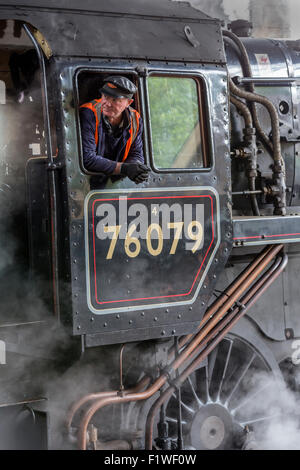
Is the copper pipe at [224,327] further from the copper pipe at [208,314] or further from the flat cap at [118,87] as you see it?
the flat cap at [118,87]

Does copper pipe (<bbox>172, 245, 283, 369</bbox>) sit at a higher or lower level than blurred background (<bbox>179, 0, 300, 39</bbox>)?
lower

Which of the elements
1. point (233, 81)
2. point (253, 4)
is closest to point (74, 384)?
point (233, 81)

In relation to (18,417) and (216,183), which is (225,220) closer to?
(216,183)

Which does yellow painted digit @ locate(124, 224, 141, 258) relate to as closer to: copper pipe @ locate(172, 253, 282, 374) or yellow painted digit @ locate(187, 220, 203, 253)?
yellow painted digit @ locate(187, 220, 203, 253)

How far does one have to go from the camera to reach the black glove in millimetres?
3268

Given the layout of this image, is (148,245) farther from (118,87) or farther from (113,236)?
(118,87)

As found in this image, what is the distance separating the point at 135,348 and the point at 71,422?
0.57m

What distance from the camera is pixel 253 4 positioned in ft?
33.9

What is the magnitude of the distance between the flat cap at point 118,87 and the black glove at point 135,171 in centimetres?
39

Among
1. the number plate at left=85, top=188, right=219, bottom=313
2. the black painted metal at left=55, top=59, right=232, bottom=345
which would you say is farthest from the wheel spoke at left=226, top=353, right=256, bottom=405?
the number plate at left=85, top=188, right=219, bottom=313

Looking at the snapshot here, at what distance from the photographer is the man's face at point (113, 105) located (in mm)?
3341

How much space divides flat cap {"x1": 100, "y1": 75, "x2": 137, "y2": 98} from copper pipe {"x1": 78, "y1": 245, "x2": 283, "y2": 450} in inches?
56.0

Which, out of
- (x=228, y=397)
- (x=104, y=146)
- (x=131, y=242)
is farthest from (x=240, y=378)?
(x=104, y=146)
